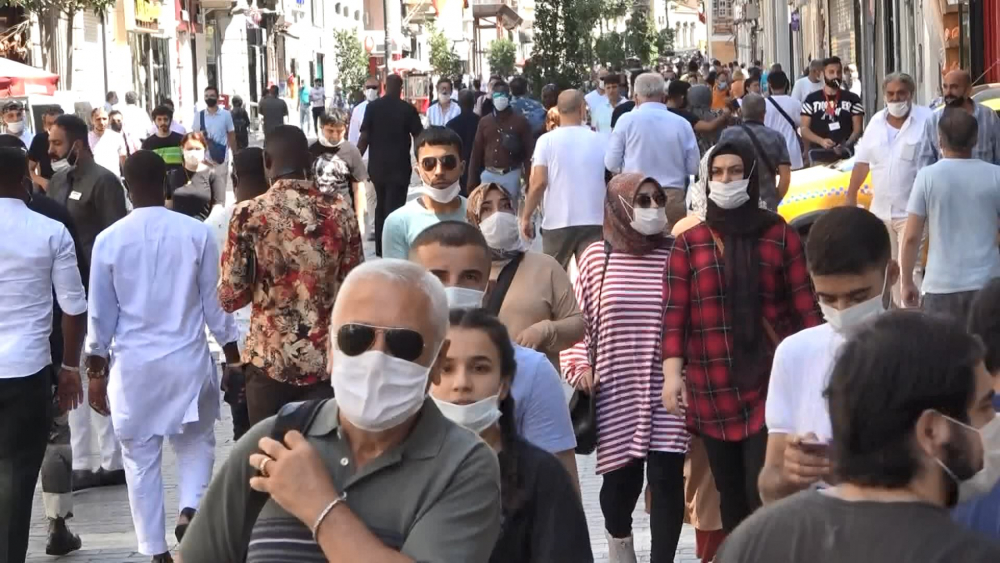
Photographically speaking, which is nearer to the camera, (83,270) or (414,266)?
(414,266)

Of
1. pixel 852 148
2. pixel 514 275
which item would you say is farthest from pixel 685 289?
pixel 852 148

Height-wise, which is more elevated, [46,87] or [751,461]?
[46,87]

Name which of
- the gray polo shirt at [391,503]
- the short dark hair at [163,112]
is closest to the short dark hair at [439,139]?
the gray polo shirt at [391,503]

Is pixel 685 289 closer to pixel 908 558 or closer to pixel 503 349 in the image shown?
pixel 503 349

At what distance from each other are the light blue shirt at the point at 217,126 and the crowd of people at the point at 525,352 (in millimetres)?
11401

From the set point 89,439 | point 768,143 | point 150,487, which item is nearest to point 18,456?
point 150,487

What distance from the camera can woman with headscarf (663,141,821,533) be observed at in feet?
19.5

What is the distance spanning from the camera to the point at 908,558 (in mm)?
2451

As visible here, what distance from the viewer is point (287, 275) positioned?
6.67 meters

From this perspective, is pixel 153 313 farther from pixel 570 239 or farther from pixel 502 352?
pixel 570 239

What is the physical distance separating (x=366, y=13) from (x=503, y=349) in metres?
80.6

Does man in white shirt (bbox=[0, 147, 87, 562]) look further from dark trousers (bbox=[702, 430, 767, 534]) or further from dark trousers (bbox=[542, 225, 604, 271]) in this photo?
dark trousers (bbox=[542, 225, 604, 271])

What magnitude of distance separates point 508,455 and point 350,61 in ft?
187

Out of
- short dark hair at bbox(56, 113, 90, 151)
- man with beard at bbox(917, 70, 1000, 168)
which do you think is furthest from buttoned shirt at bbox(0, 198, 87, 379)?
man with beard at bbox(917, 70, 1000, 168)
